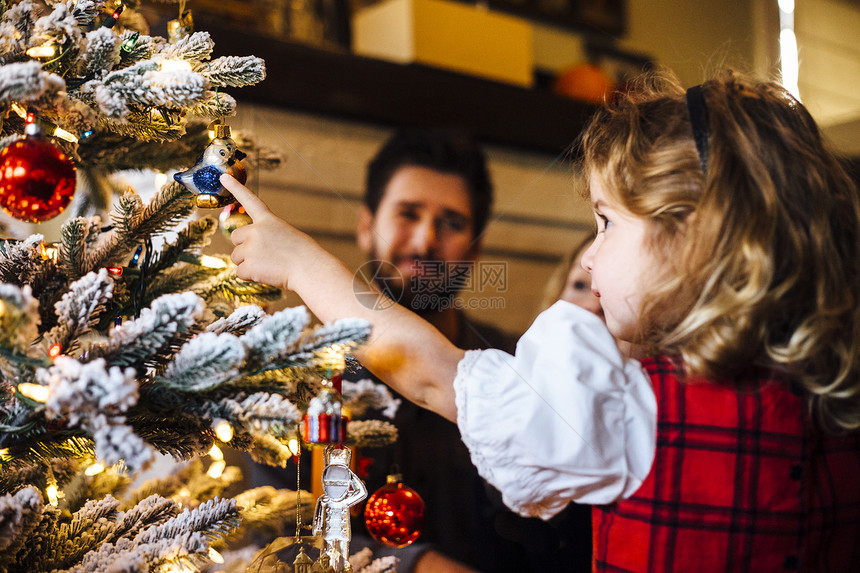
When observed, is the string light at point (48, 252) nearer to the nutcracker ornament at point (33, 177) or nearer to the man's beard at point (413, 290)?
the nutcracker ornament at point (33, 177)

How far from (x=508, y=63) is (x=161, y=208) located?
1.51 meters

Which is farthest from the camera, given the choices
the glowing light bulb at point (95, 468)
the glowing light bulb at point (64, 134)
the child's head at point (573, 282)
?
the child's head at point (573, 282)

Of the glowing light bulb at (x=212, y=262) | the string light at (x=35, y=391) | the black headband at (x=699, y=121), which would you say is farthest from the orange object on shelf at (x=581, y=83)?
the string light at (x=35, y=391)

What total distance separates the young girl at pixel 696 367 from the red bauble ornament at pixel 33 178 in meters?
0.13

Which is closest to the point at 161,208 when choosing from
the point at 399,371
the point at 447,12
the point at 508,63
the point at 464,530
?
the point at 399,371

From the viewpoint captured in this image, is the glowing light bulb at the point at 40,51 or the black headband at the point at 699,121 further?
the black headband at the point at 699,121

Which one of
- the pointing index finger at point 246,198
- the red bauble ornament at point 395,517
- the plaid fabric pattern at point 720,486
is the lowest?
the red bauble ornament at point 395,517

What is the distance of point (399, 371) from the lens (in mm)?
568

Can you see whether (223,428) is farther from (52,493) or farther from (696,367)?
(696,367)

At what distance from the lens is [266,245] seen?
0.56 m

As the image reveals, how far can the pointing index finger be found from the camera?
1.71 feet

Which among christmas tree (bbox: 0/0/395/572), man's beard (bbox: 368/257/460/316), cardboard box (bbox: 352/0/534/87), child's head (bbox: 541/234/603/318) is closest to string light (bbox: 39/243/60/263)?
christmas tree (bbox: 0/0/395/572)

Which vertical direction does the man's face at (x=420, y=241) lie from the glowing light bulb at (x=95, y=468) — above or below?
above

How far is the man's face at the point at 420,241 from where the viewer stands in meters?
0.59
